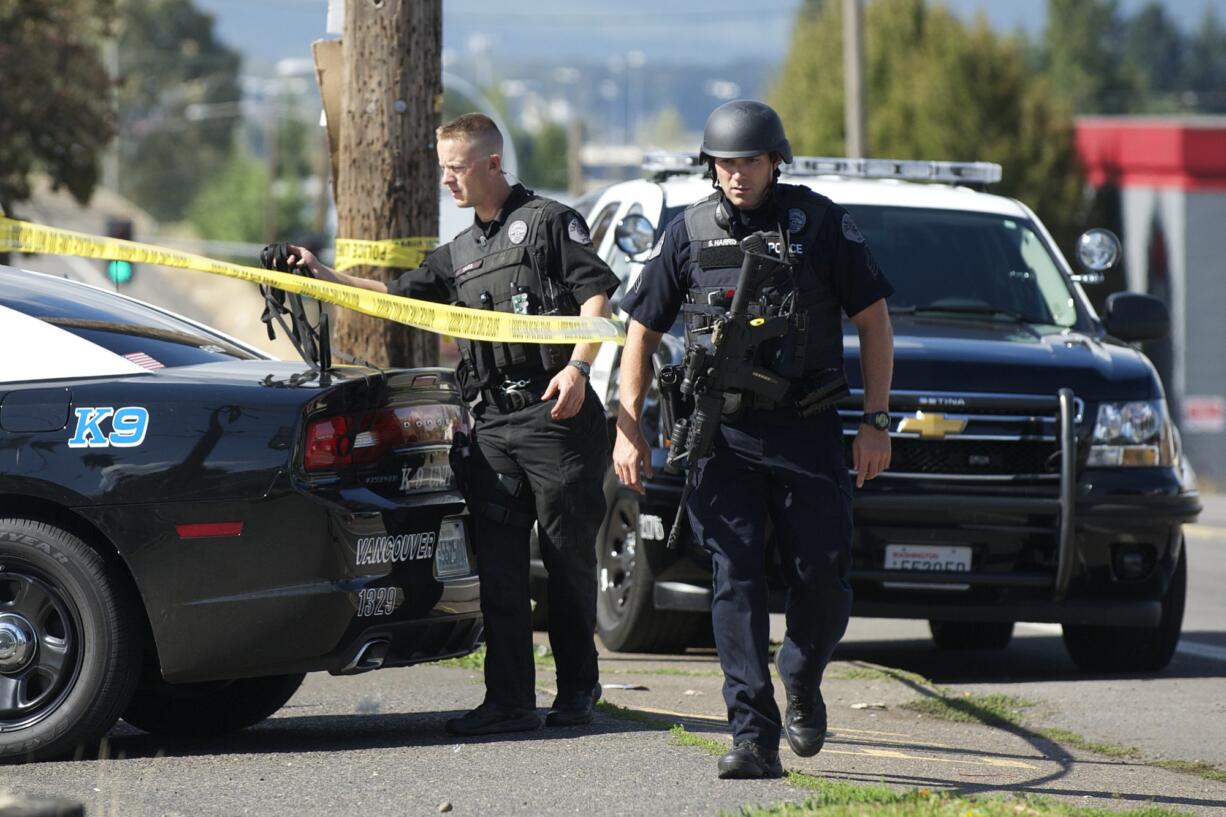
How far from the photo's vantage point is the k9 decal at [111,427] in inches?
220

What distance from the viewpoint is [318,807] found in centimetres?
504

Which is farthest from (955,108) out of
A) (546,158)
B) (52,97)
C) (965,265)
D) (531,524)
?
(546,158)

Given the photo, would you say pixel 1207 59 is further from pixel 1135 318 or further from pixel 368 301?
pixel 368 301

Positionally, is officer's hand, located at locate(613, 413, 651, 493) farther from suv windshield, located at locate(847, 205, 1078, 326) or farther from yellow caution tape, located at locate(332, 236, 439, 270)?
suv windshield, located at locate(847, 205, 1078, 326)

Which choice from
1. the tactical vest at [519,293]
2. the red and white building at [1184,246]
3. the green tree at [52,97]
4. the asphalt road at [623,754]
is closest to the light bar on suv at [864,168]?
the asphalt road at [623,754]

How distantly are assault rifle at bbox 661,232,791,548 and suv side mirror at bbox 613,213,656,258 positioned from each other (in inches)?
126

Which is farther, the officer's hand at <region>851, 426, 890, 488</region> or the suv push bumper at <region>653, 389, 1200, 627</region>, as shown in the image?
the suv push bumper at <region>653, 389, 1200, 627</region>

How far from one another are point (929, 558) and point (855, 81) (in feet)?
54.5

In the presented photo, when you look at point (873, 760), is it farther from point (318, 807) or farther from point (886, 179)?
point (886, 179)

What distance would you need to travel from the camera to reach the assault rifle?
5.38m

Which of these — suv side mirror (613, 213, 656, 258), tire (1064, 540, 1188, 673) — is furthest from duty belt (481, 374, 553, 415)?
tire (1064, 540, 1188, 673)

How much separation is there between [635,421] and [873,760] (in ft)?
4.32

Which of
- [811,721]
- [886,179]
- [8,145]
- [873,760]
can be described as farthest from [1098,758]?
[8,145]

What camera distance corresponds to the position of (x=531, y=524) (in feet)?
20.6
